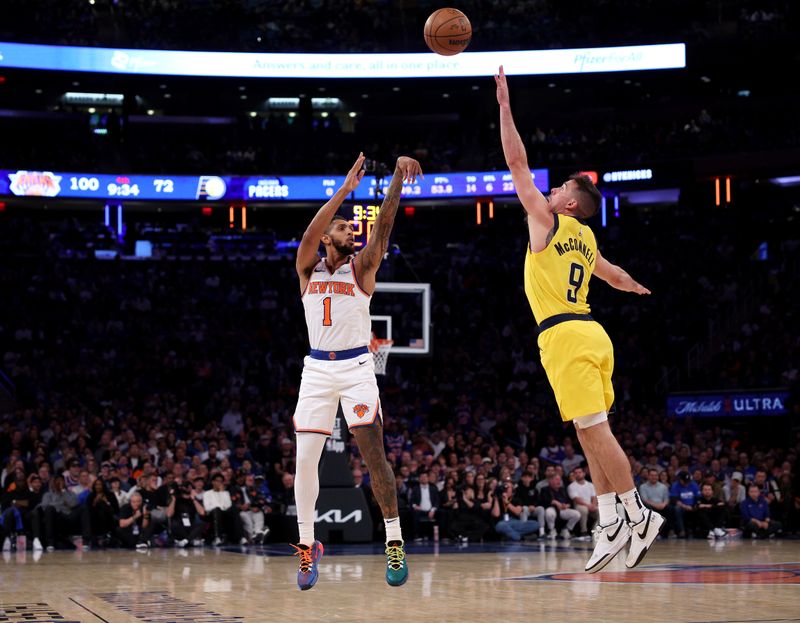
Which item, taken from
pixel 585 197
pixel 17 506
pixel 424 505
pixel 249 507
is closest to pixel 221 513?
pixel 249 507

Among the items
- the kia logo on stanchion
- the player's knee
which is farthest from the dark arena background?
the player's knee

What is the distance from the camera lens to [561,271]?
683cm

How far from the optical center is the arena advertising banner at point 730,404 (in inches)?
877

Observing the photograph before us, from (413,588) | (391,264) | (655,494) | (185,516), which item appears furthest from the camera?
(391,264)

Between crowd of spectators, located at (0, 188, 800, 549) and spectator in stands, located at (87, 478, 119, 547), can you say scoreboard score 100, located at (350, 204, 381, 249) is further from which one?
spectator in stands, located at (87, 478, 119, 547)

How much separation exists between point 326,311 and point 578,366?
1760 mm

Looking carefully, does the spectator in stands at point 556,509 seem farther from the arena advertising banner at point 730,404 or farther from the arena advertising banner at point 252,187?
the arena advertising banner at point 252,187

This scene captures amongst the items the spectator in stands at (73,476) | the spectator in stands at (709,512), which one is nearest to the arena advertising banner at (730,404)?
the spectator in stands at (709,512)

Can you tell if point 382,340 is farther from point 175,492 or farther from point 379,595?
point 379,595

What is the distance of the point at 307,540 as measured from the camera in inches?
291

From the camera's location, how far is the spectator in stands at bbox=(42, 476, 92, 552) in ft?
52.9

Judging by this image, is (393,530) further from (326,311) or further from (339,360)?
(326,311)

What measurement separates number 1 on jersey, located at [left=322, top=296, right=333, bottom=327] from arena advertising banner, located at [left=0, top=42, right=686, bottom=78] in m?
23.1

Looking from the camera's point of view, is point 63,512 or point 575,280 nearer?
point 575,280
